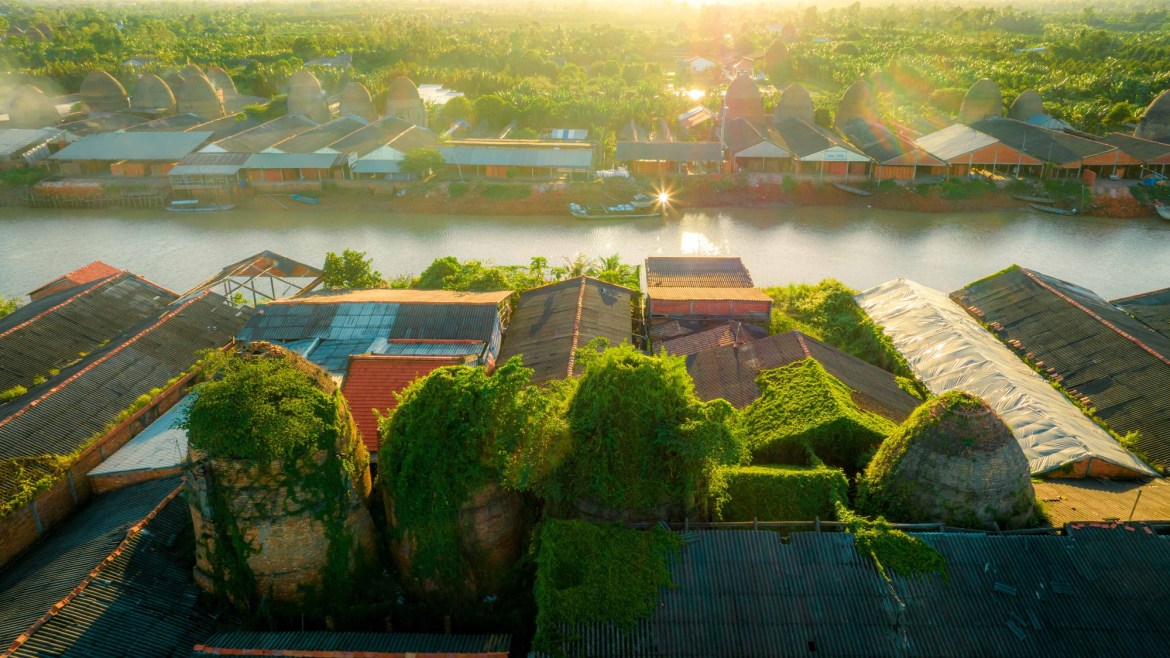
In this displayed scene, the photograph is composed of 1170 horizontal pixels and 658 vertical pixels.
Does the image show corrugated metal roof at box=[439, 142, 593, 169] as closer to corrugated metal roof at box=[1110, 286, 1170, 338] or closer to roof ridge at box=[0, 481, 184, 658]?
corrugated metal roof at box=[1110, 286, 1170, 338]

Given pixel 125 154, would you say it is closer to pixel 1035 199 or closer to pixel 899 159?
pixel 899 159

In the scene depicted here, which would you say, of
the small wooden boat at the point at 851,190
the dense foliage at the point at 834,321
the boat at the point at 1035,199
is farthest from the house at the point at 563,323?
the boat at the point at 1035,199

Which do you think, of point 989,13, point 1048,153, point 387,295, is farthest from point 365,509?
point 989,13

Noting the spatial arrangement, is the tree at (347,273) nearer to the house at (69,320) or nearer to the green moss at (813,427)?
the house at (69,320)

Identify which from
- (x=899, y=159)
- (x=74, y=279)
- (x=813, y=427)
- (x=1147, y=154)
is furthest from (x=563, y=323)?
(x=1147, y=154)

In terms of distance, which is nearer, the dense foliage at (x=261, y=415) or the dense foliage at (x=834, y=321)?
the dense foliage at (x=261, y=415)

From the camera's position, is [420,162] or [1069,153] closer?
[1069,153]
